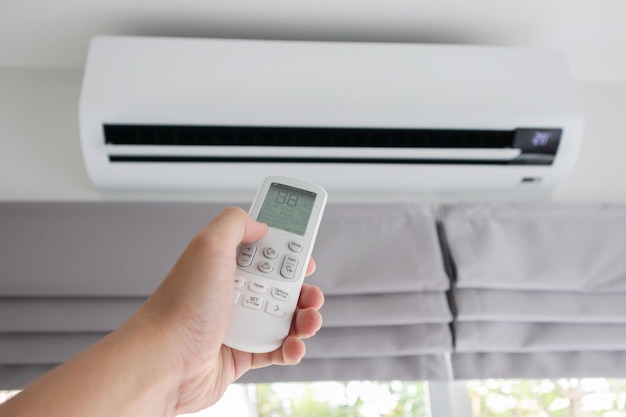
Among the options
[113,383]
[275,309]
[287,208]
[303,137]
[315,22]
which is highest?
[315,22]

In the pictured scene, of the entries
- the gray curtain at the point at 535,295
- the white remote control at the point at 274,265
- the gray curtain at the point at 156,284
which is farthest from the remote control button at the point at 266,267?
the gray curtain at the point at 535,295

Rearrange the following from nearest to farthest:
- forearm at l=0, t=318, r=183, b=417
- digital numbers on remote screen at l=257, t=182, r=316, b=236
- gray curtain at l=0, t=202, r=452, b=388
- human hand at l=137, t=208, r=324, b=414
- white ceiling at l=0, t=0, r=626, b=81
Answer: forearm at l=0, t=318, r=183, b=417, human hand at l=137, t=208, r=324, b=414, digital numbers on remote screen at l=257, t=182, r=316, b=236, gray curtain at l=0, t=202, r=452, b=388, white ceiling at l=0, t=0, r=626, b=81

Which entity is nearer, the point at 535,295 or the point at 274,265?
the point at 274,265

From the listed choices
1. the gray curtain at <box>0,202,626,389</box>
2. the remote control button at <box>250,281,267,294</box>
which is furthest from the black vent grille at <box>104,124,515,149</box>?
the remote control button at <box>250,281,267,294</box>

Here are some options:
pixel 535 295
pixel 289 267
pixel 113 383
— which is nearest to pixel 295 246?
pixel 289 267

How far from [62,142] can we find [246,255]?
70 centimetres

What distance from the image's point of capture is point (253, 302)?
674 mm

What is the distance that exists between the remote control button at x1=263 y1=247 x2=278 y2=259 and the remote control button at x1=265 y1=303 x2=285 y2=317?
7cm

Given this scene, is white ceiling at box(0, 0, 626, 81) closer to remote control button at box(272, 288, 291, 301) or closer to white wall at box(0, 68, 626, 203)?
white wall at box(0, 68, 626, 203)

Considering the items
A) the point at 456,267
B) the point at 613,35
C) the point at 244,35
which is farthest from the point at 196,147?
the point at 613,35

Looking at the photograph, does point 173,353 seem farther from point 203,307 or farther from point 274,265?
point 274,265

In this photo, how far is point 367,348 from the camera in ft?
3.32

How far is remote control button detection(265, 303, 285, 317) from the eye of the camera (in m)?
0.67

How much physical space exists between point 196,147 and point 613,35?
94 cm
